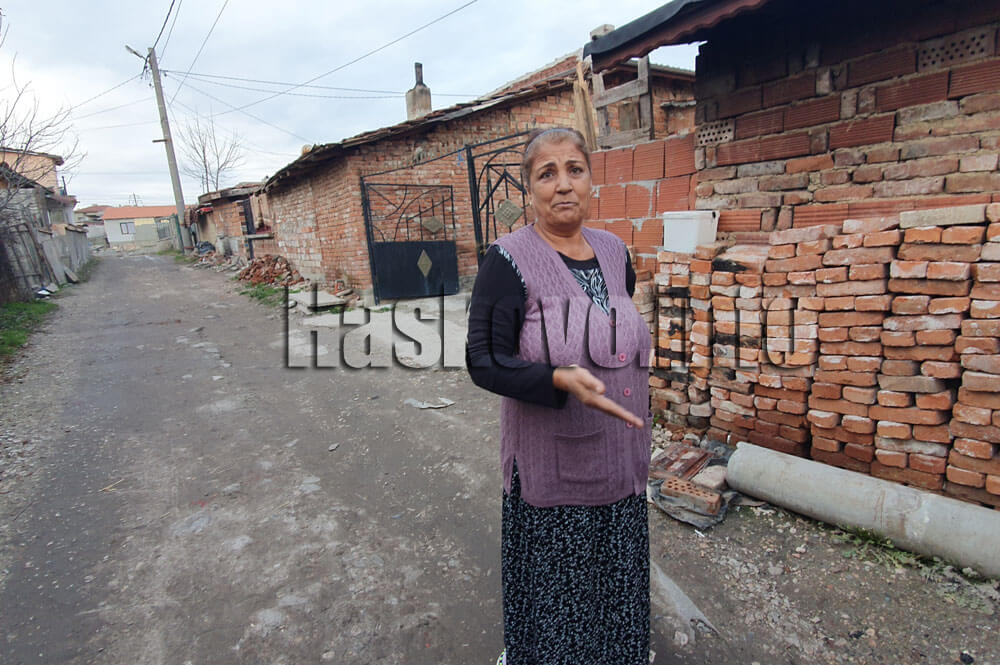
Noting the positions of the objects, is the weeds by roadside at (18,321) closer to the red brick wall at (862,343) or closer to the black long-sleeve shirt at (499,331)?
the black long-sleeve shirt at (499,331)

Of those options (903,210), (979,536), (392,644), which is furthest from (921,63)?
(392,644)

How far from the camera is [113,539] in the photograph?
276 cm

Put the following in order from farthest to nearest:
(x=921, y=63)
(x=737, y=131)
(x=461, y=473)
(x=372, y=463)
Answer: (x=372, y=463), (x=461, y=473), (x=737, y=131), (x=921, y=63)

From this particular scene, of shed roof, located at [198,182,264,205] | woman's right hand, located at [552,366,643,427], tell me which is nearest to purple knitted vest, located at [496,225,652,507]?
woman's right hand, located at [552,366,643,427]

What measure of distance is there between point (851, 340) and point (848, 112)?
1.22 m

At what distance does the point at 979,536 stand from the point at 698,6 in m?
2.66

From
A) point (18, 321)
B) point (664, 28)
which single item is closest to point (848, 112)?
point (664, 28)

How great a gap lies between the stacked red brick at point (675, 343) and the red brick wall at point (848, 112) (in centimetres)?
43

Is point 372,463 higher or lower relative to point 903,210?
lower

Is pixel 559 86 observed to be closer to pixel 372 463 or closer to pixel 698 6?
pixel 698 6

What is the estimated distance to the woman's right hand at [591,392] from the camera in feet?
3.60

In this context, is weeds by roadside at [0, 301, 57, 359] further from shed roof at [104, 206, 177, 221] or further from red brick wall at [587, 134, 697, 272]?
shed roof at [104, 206, 177, 221]

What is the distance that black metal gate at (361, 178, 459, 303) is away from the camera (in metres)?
8.66

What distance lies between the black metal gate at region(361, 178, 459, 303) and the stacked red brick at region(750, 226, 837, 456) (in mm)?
6292
